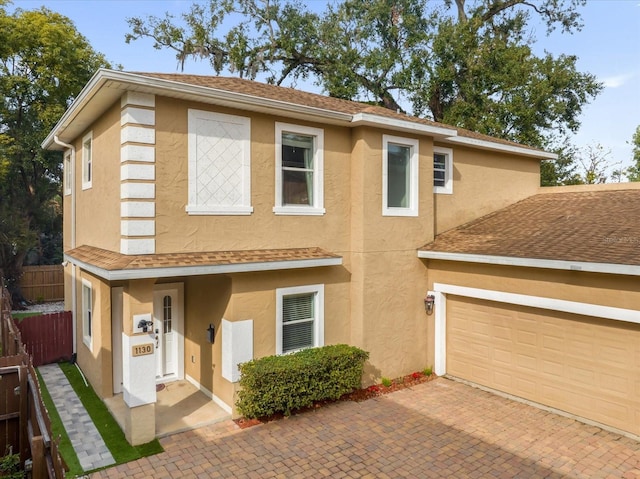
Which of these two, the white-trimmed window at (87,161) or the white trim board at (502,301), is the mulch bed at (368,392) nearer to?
the white trim board at (502,301)

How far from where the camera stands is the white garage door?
26.2ft

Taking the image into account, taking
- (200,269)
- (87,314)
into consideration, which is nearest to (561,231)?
(200,269)

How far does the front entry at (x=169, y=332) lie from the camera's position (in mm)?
10172

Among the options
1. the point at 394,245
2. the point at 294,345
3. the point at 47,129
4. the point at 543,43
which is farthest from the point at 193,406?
the point at 543,43

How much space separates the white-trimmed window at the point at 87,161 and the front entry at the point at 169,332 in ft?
10.7

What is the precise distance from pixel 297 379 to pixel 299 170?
4526 mm

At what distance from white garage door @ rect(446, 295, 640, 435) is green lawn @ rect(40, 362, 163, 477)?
7.35m

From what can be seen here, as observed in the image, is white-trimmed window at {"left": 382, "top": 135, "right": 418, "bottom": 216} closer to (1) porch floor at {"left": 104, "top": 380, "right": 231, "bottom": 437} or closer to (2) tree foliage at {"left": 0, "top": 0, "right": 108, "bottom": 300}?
(1) porch floor at {"left": 104, "top": 380, "right": 231, "bottom": 437}

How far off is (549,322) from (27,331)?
13179 mm

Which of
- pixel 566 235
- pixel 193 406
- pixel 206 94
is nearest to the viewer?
pixel 206 94

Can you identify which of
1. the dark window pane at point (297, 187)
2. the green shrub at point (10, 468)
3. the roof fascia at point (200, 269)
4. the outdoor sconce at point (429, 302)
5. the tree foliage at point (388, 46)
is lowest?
the green shrub at point (10, 468)

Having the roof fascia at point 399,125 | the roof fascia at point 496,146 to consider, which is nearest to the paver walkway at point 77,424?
the roof fascia at point 399,125

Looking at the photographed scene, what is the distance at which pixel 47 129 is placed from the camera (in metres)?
21.2

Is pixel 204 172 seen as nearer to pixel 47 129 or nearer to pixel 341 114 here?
pixel 341 114
